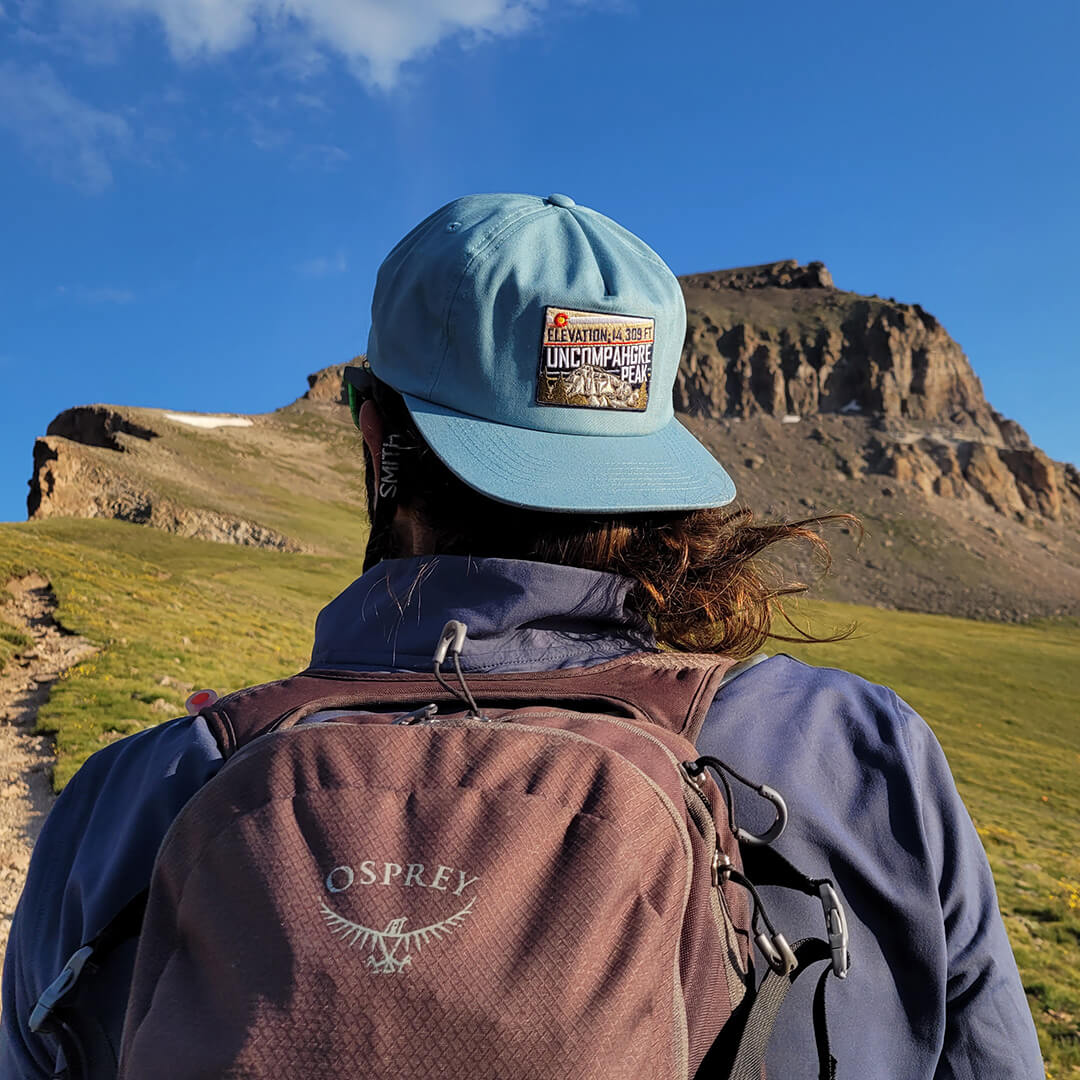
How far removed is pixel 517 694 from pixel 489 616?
156 mm

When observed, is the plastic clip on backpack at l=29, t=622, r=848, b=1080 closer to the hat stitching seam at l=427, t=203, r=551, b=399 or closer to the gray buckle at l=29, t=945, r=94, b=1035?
the gray buckle at l=29, t=945, r=94, b=1035

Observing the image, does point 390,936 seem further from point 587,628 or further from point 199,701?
point 199,701

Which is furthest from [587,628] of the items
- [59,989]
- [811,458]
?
[811,458]

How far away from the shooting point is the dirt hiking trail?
8.05 meters

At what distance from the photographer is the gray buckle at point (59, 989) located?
1474 mm

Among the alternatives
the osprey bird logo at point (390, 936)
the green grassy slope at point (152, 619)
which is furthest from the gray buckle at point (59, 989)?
the green grassy slope at point (152, 619)

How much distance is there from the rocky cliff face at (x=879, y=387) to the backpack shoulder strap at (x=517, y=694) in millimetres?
138933

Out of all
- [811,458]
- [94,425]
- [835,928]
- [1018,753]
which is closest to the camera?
[835,928]

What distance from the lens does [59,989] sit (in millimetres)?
1477

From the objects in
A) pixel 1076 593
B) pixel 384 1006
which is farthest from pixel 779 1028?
pixel 1076 593

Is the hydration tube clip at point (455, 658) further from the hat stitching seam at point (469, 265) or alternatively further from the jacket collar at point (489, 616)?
the hat stitching seam at point (469, 265)

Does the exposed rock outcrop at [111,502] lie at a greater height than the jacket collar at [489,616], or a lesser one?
lesser

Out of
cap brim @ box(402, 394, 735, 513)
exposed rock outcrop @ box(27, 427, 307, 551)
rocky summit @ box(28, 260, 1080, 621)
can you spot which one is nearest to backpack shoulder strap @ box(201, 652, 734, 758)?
cap brim @ box(402, 394, 735, 513)

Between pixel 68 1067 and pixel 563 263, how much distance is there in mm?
1687
